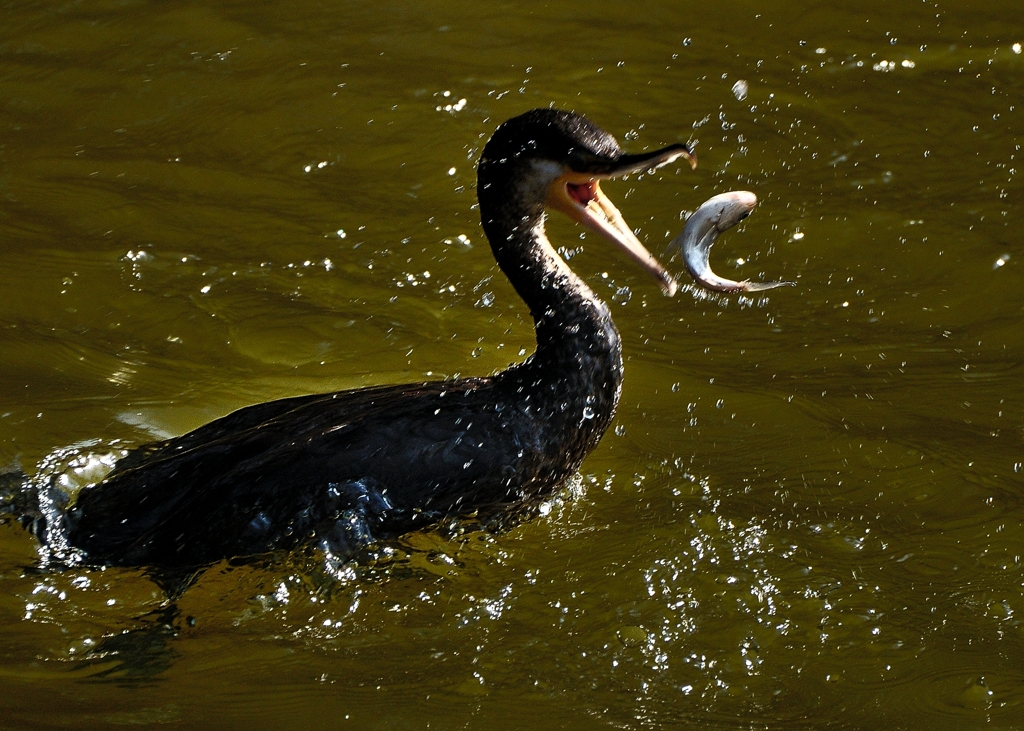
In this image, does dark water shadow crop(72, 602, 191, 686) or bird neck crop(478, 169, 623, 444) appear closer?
dark water shadow crop(72, 602, 191, 686)

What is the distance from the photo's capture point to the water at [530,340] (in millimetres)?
3918

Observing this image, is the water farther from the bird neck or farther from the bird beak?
the bird beak

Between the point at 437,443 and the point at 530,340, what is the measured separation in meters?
1.50

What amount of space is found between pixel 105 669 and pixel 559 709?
1.40 metres

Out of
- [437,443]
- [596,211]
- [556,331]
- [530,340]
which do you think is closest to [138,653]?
[437,443]

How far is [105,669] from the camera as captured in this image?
156 inches

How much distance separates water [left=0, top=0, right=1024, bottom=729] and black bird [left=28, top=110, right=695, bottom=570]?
0.15 m

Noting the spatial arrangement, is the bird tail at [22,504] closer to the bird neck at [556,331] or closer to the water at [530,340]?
the water at [530,340]

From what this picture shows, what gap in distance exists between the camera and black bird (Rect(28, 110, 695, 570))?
4109 mm

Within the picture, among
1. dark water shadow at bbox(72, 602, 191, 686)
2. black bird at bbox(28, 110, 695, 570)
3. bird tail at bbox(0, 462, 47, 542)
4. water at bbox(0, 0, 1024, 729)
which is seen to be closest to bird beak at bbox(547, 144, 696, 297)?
black bird at bbox(28, 110, 695, 570)

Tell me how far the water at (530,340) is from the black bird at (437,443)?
0.49 feet

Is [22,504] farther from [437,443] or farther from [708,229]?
[708,229]

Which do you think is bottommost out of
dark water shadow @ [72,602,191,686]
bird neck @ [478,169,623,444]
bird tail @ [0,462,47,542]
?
dark water shadow @ [72,602,191,686]

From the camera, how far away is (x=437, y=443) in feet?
13.8
